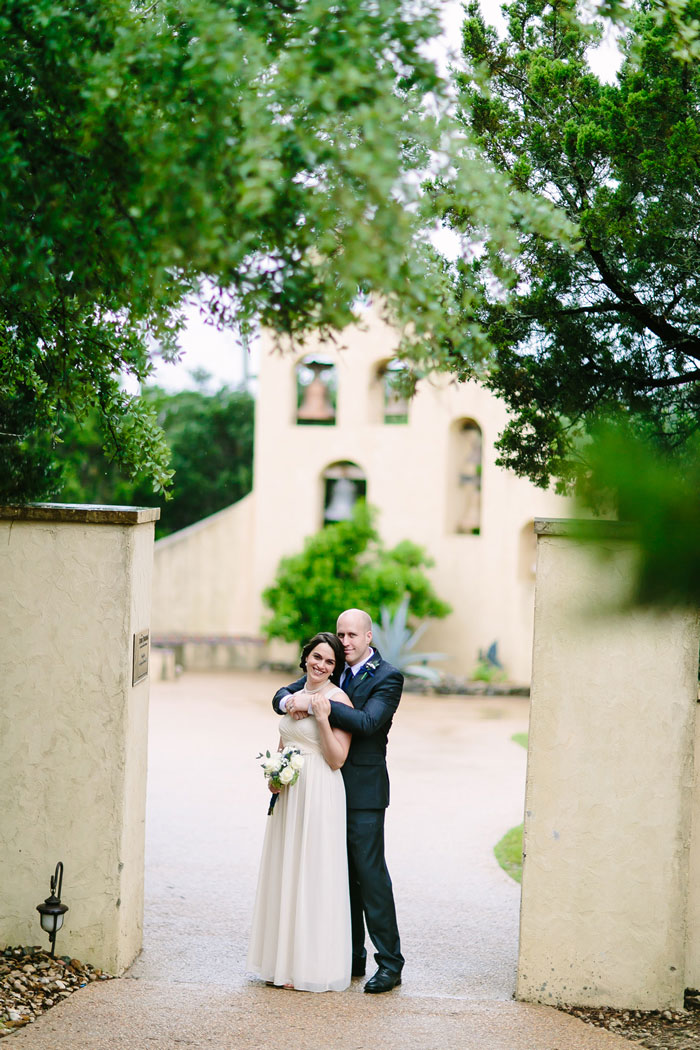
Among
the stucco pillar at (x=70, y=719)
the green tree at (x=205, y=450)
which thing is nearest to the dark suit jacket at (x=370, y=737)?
the stucco pillar at (x=70, y=719)

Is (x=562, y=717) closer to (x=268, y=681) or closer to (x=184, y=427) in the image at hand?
(x=268, y=681)

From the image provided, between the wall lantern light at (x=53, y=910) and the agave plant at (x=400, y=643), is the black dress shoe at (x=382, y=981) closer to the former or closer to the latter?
the wall lantern light at (x=53, y=910)

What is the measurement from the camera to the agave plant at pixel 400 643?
16.9m

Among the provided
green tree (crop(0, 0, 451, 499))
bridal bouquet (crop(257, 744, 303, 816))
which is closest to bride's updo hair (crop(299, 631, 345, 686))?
bridal bouquet (crop(257, 744, 303, 816))

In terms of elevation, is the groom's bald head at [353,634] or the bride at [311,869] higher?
the groom's bald head at [353,634]

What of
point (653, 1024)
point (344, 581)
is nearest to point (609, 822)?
point (653, 1024)

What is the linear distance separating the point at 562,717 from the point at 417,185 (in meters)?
2.58

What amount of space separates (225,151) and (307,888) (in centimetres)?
321

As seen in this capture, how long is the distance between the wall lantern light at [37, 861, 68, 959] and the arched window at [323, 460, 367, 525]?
45.0 feet

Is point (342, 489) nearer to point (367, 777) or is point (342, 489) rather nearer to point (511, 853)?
point (511, 853)

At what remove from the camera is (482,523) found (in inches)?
700

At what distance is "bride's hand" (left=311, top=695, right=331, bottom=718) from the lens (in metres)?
5.06

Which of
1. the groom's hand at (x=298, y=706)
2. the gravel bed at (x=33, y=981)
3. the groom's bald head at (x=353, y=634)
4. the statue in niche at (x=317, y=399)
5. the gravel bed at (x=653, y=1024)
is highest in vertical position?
the statue in niche at (x=317, y=399)

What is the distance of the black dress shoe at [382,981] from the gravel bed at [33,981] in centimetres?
119
